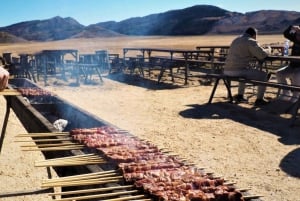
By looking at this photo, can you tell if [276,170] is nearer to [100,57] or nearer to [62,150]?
[62,150]

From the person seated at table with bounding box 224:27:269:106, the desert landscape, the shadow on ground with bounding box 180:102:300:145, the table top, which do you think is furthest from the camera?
the person seated at table with bounding box 224:27:269:106

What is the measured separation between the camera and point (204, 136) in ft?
23.1

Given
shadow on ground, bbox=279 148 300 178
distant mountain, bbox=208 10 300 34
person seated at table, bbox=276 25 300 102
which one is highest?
distant mountain, bbox=208 10 300 34

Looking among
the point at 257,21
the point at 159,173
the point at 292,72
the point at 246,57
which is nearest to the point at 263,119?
the point at 292,72

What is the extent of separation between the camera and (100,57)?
20.0m

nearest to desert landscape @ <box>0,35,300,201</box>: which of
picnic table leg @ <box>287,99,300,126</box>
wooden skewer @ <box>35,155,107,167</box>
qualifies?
picnic table leg @ <box>287,99,300,126</box>

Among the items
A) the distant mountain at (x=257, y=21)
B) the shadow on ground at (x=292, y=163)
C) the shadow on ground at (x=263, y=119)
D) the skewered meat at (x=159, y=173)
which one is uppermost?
the distant mountain at (x=257, y=21)

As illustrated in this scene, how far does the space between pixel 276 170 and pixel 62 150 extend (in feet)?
10.5

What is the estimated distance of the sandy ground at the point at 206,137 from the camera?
16.9 ft

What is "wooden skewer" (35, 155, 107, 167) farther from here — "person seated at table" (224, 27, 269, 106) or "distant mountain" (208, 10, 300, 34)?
"distant mountain" (208, 10, 300, 34)

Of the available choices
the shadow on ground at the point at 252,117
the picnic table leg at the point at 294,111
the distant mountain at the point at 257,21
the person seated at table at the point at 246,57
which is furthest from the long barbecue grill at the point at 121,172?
the distant mountain at the point at 257,21

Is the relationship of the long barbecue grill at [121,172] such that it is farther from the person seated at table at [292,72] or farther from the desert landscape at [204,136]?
the person seated at table at [292,72]

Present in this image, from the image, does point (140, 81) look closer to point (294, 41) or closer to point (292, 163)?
point (294, 41)

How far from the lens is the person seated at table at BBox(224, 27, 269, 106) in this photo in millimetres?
9297
